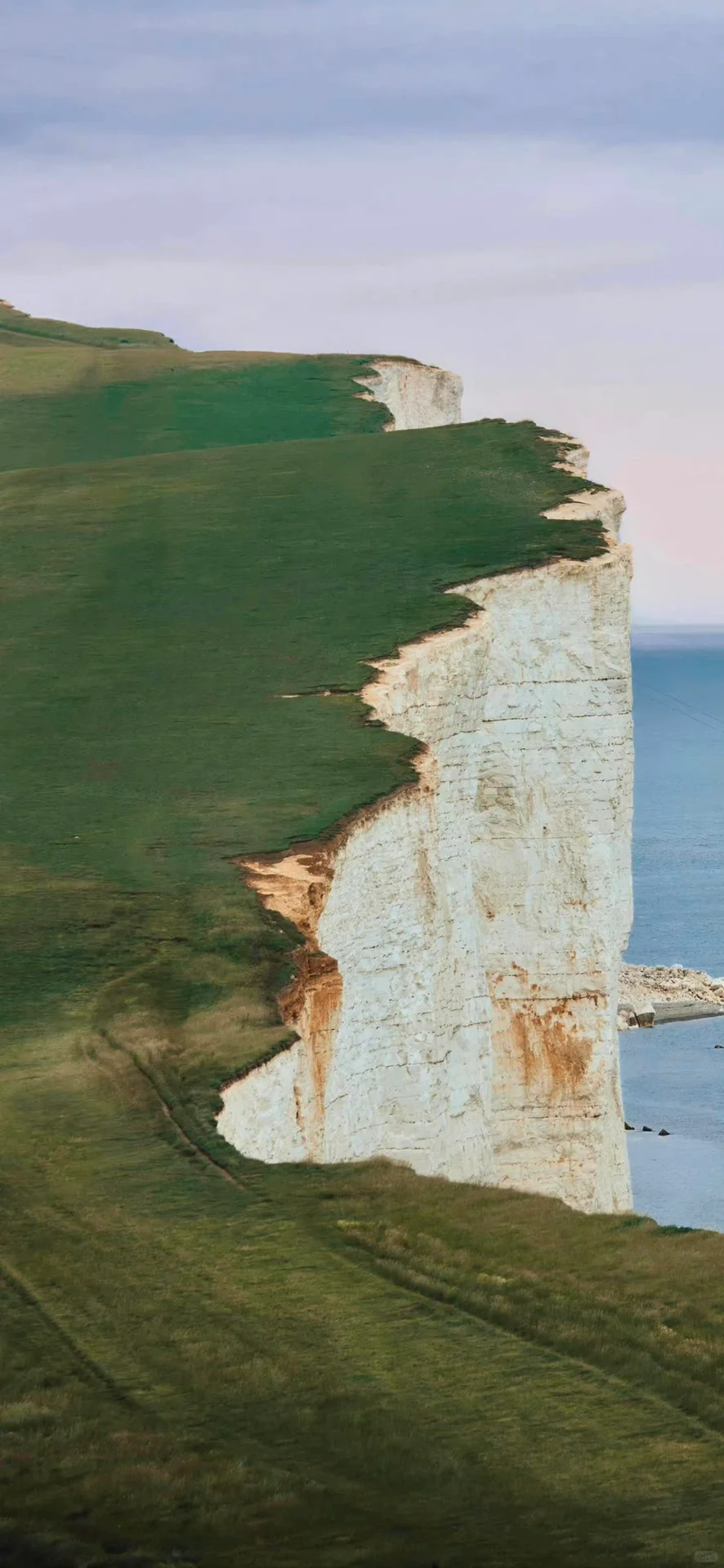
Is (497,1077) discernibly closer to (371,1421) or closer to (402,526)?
(402,526)

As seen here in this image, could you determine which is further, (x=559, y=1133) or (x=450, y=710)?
(x=559, y=1133)

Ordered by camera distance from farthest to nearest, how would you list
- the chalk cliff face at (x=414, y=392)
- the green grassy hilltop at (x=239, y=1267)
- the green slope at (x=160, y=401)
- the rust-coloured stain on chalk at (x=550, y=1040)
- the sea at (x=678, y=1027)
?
1. the chalk cliff face at (x=414, y=392)
2. the green slope at (x=160, y=401)
3. the sea at (x=678, y=1027)
4. the rust-coloured stain on chalk at (x=550, y=1040)
5. the green grassy hilltop at (x=239, y=1267)

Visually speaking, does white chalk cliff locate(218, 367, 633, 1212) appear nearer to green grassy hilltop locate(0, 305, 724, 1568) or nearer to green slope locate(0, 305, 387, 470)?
green grassy hilltop locate(0, 305, 724, 1568)

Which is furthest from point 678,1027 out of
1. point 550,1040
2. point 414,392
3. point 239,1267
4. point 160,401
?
point 239,1267

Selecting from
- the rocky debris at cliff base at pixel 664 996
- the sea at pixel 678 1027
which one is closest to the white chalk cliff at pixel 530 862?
the sea at pixel 678 1027

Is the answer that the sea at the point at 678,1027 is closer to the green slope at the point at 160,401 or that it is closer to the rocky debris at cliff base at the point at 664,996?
the rocky debris at cliff base at the point at 664,996

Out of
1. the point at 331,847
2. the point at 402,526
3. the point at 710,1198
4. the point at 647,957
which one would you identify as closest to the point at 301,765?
the point at 331,847

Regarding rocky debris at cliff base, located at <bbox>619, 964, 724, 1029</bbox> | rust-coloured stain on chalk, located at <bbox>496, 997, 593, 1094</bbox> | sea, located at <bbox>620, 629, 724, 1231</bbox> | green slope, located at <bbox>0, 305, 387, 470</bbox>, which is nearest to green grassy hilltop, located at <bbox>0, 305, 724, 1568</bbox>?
rust-coloured stain on chalk, located at <bbox>496, 997, 593, 1094</bbox>
